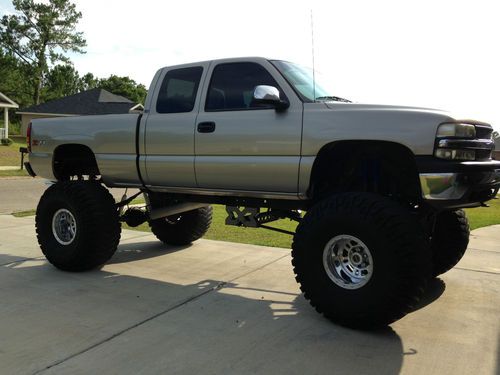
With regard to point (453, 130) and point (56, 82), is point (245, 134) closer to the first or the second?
point (453, 130)

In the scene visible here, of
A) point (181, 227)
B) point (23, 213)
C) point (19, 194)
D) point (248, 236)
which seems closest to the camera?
point (181, 227)

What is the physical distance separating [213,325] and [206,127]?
6.32ft

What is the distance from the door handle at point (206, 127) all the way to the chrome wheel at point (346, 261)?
5.41 feet

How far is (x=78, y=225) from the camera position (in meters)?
5.74

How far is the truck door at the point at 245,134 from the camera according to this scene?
4.55 metres

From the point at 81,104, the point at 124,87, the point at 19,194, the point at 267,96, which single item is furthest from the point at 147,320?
the point at 124,87

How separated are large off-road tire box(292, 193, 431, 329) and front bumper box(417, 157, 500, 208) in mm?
253

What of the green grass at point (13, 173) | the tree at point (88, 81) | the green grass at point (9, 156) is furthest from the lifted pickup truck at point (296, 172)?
the tree at point (88, 81)

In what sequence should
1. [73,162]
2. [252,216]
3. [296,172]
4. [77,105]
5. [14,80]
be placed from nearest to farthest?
[296,172] → [252,216] → [73,162] → [77,105] → [14,80]

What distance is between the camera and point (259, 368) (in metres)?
3.39

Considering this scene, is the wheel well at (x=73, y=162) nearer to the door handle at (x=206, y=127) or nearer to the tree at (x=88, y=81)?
the door handle at (x=206, y=127)

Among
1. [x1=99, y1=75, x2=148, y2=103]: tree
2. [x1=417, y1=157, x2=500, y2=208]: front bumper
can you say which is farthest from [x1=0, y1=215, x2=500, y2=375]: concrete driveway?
[x1=99, y1=75, x2=148, y2=103]: tree

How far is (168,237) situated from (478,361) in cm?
473

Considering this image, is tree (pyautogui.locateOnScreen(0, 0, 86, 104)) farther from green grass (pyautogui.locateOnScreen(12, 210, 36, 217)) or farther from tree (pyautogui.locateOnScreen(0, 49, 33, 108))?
green grass (pyautogui.locateOnScreen(12, 210, 36, 217))
